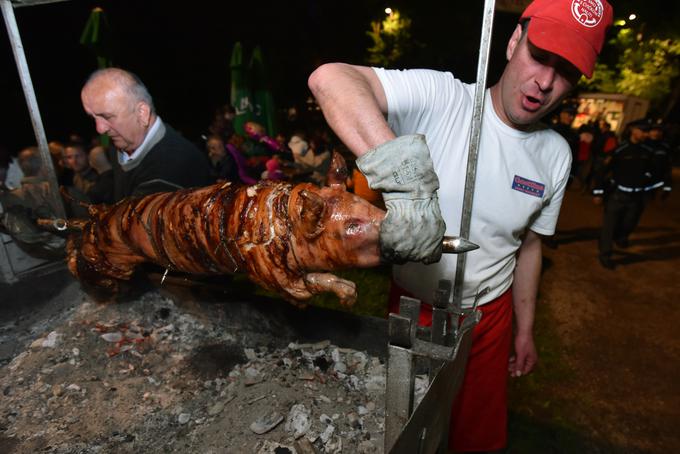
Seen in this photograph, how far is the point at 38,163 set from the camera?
15.0 ft

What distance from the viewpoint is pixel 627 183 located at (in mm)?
6609

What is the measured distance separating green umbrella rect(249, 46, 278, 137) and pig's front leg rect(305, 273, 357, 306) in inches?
279

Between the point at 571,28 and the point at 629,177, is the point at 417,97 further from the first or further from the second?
the point at 629,177

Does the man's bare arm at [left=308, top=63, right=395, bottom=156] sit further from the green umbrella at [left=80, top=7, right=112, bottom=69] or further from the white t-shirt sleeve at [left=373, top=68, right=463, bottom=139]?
the green umbrella at [left=80, top=7, right=112, bottom=69]

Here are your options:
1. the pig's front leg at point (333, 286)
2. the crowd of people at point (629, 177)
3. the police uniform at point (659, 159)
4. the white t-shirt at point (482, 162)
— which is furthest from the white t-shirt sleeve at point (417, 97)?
the police uniform at point (659, 159)

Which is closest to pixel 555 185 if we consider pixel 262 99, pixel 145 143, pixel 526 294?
pixel 526 294

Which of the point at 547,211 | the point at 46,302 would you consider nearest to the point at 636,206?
the point at 547,211

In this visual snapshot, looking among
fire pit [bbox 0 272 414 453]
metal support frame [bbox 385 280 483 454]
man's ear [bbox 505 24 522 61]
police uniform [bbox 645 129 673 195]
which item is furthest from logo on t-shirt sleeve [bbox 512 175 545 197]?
police uniform [bbox 645 129 673 195]

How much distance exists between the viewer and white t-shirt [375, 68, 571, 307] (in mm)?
1856

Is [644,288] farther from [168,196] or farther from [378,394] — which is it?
[168,196]

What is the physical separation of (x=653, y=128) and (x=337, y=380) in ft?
24.8

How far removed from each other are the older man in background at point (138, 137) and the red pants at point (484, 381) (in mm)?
1716

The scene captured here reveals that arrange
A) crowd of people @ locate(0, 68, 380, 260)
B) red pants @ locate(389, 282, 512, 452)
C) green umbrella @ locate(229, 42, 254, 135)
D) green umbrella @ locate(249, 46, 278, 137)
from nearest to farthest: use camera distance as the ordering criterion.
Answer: red pants @ locate(389, 282, 512, 452), crowd of people @ locate(0, 68, 380, 260), green umbrella @ locate(229, 42, 254, 135), green umbrella @ locate(249, 46, 278, 137)

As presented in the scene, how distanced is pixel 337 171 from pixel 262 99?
757cm
